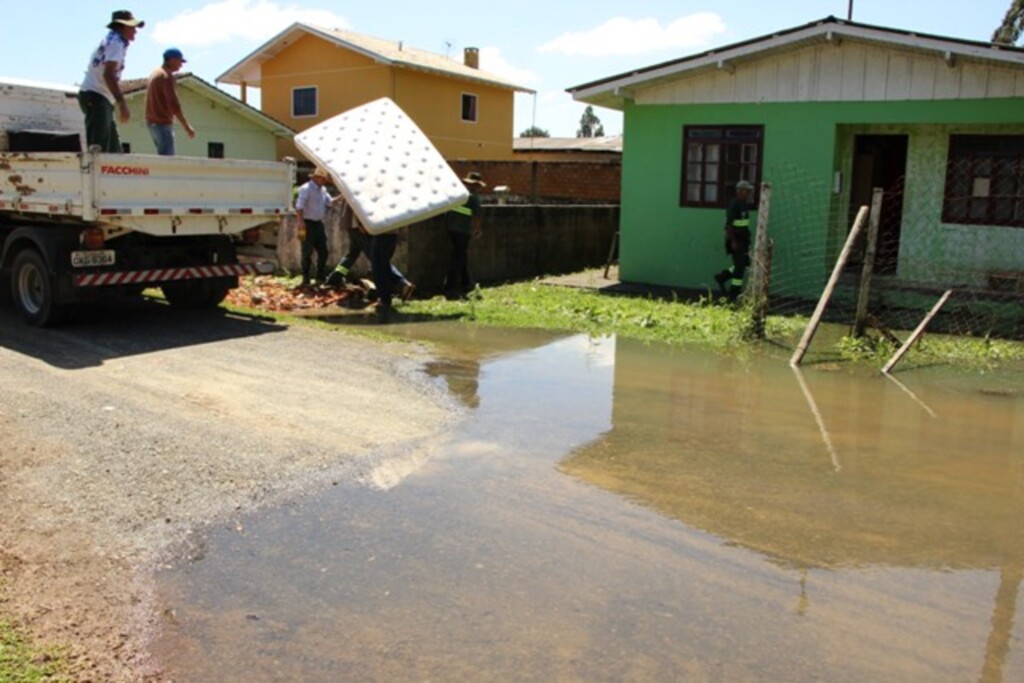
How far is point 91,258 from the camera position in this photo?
976 centimetres

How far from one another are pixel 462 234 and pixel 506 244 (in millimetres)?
2214

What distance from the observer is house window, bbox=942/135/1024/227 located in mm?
13367

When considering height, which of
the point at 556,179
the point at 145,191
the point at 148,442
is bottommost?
the point at 148,442

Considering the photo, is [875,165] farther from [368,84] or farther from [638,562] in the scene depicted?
[368,84]

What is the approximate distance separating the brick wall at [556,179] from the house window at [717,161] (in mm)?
9294

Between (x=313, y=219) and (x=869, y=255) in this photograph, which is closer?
(x=869, y=255)

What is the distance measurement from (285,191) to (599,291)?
558cm

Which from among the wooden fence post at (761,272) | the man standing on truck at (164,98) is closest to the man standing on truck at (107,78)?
the man standing on truck at (164,98)

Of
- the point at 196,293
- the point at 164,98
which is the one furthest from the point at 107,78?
the point at 196,293

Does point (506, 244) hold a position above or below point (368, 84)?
below

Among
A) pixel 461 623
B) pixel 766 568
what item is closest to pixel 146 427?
pixel 461 623

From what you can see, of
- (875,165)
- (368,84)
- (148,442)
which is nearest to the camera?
(148,442)

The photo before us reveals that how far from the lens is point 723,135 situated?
14859mm

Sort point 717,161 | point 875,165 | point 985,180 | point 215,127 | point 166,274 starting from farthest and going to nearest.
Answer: point 215,127 → point 875,165 → point 717,161 → point 985,180 → point 166,274
